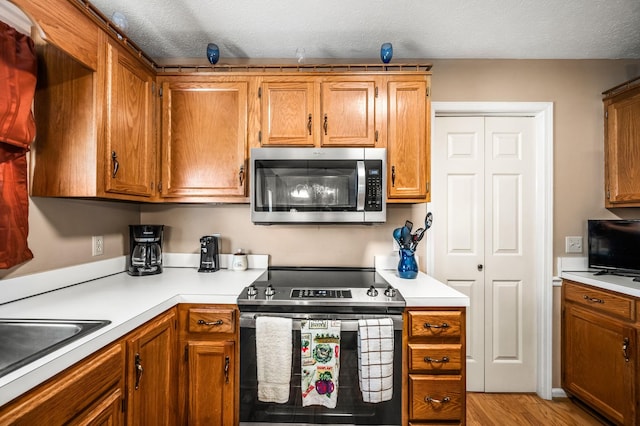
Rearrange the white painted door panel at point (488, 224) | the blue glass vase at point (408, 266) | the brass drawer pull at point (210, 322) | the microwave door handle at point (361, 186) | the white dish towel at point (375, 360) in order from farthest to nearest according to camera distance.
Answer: the white painted door panel at point (488, 224) → the blue glass vase at point (408, 266) → the microwave door handle at point (361, 186) → the brass drawer pull at point (210, 322) → the white dish towel at point (375, 360)

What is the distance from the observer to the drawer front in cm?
156

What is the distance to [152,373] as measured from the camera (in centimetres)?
138

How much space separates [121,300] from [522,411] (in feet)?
8.62

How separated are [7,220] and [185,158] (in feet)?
3.02

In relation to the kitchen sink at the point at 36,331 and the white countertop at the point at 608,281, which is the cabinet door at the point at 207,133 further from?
the white countertop at the point at 608,281

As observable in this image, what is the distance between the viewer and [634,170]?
2.15 m

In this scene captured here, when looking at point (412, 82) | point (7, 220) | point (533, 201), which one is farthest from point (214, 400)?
point (533, 201)

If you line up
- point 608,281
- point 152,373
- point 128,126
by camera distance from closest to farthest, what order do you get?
1. point 152,373
2. point 128,126
3. point 608,281

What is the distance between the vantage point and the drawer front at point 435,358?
1559mm

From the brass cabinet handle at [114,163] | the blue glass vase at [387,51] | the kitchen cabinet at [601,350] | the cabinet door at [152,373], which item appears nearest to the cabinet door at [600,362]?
the kitchen cabinet at [601,350]

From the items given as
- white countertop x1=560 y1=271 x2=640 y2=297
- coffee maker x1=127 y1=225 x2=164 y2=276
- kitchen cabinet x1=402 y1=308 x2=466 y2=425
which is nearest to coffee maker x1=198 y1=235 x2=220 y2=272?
coffee maker x1=127 y1=225 x2=164 y2=276

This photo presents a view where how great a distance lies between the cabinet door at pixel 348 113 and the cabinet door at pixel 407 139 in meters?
0.13

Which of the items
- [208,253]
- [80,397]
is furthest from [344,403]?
[208,253]

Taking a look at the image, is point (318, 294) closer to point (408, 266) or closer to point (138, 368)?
point (408, 266)
